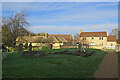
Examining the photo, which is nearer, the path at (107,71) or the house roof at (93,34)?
the path at (107,71)

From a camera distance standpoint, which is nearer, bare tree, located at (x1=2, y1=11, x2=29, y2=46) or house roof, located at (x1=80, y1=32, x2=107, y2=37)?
bare tree, located at (x1=2, y1=11, x2=29, y2=46)

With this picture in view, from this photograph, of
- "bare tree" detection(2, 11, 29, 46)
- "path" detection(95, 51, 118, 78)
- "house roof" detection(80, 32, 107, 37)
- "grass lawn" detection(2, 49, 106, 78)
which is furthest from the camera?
"house roof" detection(80, 32, 107, 37)

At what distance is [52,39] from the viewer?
59.7 m

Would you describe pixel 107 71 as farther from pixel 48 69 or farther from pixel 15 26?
pixel 15 26

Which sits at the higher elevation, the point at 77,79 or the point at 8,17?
the point at 8,17

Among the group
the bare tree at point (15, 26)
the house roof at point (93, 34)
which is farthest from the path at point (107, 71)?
the house roof at point (93, 34)

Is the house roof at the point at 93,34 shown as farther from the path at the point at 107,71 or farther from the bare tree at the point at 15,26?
the path at the point at 107,71

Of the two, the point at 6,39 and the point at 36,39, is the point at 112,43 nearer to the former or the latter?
the point at 36,39

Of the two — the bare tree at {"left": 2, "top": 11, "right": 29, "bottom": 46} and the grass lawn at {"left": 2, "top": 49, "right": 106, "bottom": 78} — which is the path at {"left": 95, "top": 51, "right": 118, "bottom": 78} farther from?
the bare tree at {"left": 2, "top": 11, "right": 29, "bottom": 46}

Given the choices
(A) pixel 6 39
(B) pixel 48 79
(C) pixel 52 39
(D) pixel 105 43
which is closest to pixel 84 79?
(B) pixel 48 79

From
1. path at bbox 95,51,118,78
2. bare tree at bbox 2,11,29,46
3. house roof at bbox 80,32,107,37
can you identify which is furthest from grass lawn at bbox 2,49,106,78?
house roof at bbox 80,32,107,37

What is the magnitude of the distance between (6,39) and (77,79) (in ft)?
104

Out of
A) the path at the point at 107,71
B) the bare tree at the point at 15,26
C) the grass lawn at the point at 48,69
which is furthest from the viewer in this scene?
the bare tree at the point at 15,26

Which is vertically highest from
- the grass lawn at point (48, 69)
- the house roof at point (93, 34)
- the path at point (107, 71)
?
the house roof at point (93, 34)
